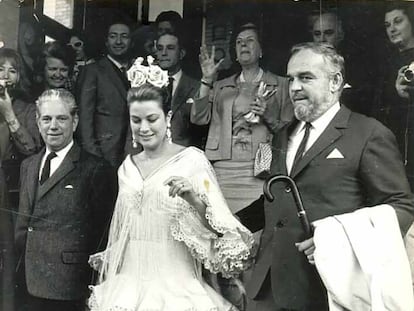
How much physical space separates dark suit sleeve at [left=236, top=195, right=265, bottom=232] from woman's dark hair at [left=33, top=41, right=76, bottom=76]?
125 cm

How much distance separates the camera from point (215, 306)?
130 inches

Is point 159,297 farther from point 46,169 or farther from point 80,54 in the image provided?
point 80,54

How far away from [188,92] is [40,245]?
1.14 meters

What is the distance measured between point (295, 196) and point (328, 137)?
0.34 m

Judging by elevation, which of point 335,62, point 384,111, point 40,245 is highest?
point 335,62

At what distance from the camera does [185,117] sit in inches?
139

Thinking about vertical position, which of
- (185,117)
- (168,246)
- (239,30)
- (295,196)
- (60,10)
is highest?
(60,10)

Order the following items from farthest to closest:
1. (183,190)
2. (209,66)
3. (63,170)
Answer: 1. (63,170)
2. (209,66)
3. (183,190)

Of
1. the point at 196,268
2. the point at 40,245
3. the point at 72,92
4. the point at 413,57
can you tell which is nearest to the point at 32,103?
the point at 72,92

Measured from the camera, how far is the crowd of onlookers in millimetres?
3402

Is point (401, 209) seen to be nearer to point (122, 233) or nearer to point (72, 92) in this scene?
point (122, 233)

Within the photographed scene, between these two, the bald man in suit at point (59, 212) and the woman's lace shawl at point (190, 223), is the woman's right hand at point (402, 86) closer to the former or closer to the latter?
the woman's lace shawl at point (190, 223)

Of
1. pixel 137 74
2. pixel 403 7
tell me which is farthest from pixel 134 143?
pixel 403 7

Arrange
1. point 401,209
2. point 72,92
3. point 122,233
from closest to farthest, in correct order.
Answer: point 401,209
point 122,233
point 72,92
